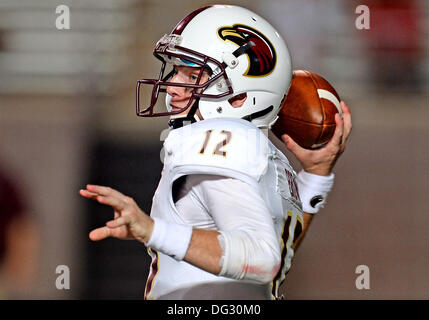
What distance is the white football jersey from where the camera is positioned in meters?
2.06

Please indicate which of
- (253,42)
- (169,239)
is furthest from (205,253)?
(253,42)

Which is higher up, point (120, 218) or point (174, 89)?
point (174, 89)

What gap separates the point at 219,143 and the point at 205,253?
342mm

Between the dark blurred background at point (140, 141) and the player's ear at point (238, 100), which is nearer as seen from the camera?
the player's ear at point (238, 100)

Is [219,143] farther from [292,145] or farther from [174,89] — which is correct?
[292,145]

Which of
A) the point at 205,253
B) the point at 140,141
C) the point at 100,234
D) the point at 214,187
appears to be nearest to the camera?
the point at 100,234

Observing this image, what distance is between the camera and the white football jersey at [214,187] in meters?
2.06

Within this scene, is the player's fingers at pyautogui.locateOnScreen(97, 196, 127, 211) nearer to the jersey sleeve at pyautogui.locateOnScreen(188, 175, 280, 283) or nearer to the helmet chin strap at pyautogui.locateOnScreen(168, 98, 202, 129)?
the jersey sleeve at pyautogui.locateOnScreen(188, 175, 280, 283)

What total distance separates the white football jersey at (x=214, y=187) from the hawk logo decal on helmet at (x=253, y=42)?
245 millimetres

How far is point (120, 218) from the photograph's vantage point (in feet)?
6.04

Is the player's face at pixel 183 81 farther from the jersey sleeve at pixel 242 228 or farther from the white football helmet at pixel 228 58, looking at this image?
the jersey sleeve at pixel 242 228

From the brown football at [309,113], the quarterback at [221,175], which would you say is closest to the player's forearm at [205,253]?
the quarterback at [221,175]

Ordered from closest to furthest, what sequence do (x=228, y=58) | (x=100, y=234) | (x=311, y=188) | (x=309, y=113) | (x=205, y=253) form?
(x=100, y=234), (x=205, y=253), (x=228, y=58), (x=309, y=113), (x=311, y=188)
